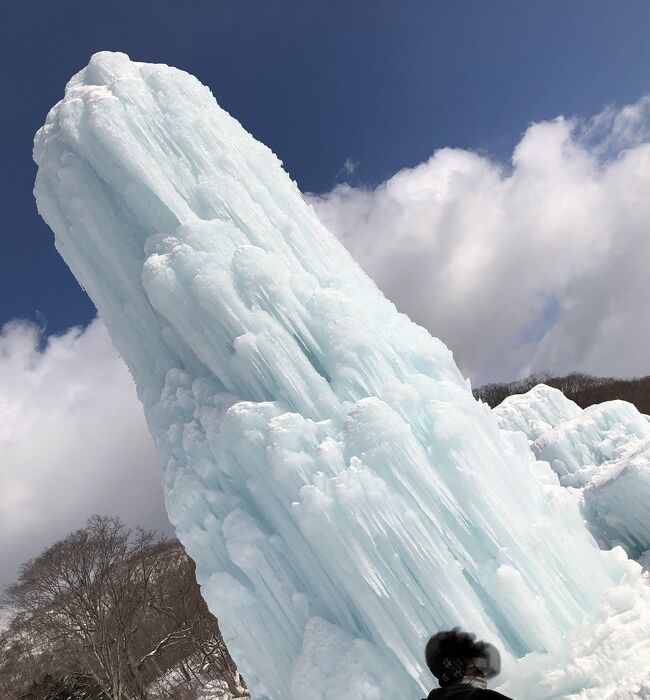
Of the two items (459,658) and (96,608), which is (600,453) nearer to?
(459,658)

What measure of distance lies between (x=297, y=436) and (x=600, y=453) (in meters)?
10.8

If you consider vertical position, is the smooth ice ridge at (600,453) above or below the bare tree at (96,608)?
below

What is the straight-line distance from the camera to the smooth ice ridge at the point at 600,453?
9.46 m

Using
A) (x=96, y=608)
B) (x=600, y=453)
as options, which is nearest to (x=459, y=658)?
(x=600, y=453)

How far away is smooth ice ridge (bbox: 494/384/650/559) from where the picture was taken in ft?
31.0

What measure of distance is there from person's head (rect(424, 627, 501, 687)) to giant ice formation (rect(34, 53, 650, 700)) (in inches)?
111

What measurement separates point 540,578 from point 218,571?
357 cm

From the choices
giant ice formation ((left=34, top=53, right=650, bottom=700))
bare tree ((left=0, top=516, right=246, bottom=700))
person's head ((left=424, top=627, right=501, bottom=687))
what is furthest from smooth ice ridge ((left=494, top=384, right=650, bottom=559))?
bare tree ((left=0, top=516, right=246, bottom=700))

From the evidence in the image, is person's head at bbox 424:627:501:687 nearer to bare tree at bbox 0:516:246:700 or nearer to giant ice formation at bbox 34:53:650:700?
giant ice formation at bbox 34:53:650:700

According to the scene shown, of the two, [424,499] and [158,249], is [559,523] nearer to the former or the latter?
[424,499]

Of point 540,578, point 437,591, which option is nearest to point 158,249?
point 437,591

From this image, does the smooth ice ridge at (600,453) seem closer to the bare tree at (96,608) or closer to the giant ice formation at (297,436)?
the giant ice formation at (297,436)

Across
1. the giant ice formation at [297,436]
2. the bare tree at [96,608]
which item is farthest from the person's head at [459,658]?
the bare tree at [96,608]

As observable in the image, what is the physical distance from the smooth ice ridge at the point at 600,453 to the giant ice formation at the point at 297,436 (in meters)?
2.18
